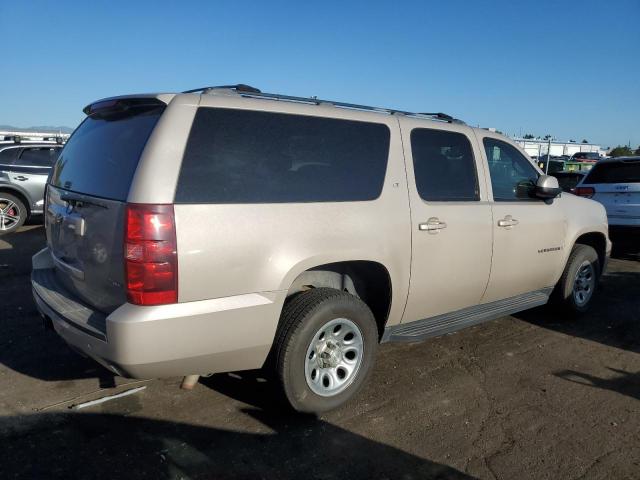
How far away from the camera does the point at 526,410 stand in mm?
3529

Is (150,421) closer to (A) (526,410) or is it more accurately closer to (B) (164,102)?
(B) (164,102)

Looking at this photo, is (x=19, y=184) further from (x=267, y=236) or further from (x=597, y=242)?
(x=597, y=242)

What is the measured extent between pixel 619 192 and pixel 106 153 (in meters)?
8.20

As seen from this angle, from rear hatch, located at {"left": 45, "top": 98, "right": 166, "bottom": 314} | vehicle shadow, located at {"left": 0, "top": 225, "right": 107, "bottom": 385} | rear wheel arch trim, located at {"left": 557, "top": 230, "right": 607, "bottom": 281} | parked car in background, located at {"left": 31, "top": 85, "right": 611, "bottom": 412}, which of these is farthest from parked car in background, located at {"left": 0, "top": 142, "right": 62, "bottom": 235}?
rear wheel arch trim, located at {"left": 557, "top": 230, "right": 607, "bottom": 281}

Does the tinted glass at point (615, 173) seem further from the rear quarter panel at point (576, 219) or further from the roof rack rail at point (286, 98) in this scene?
the roof rack rail at point (286, 98)

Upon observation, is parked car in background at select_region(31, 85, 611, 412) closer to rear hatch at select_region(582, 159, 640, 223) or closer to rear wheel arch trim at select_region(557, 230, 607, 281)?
rear wheel arch trim at select_region(557, 230, 607, 281)

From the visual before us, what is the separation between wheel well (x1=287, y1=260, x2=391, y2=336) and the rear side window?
485mm

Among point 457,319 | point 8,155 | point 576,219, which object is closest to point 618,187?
point 576,219

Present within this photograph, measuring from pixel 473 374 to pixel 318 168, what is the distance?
208 centimetres

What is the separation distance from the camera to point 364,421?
10.9 ft

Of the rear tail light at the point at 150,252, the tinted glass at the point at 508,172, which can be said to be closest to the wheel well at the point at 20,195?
the rear tail light at the point at 150,252

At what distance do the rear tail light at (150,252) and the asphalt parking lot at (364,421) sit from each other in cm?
97

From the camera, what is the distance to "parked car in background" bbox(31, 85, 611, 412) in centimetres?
269

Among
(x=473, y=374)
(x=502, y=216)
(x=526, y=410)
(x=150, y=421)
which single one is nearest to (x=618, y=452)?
(x=526, y=410)
